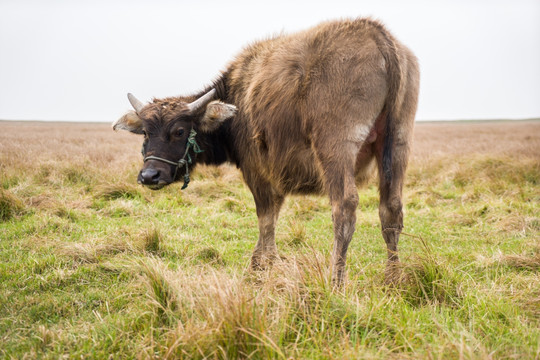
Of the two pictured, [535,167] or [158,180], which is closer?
[158,180]

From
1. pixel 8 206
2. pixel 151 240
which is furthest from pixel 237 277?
pixel 8 206

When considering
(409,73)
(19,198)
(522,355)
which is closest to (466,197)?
(409,73)

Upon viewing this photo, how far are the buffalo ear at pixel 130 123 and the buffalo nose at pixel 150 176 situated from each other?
2.48 feet

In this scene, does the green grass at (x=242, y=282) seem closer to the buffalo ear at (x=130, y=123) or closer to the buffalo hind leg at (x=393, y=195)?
the buffalo hind leg at (x=393, y=195)

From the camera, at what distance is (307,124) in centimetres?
337

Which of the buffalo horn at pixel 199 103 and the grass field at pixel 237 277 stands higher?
the buffalo horn at pixel 199 103

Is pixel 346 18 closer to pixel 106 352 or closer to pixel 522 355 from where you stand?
pixel 522 355

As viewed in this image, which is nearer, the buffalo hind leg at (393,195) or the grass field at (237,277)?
the grass field at (237,277)

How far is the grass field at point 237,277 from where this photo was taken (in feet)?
7.15

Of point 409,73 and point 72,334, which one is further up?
point 409,73

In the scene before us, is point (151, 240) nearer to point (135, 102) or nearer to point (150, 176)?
point (150, 176)

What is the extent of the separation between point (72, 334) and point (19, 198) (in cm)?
456

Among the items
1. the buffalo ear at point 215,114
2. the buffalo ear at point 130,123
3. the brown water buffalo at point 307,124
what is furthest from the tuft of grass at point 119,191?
the buffalo ear at point 215,114

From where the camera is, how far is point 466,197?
7445 mm
